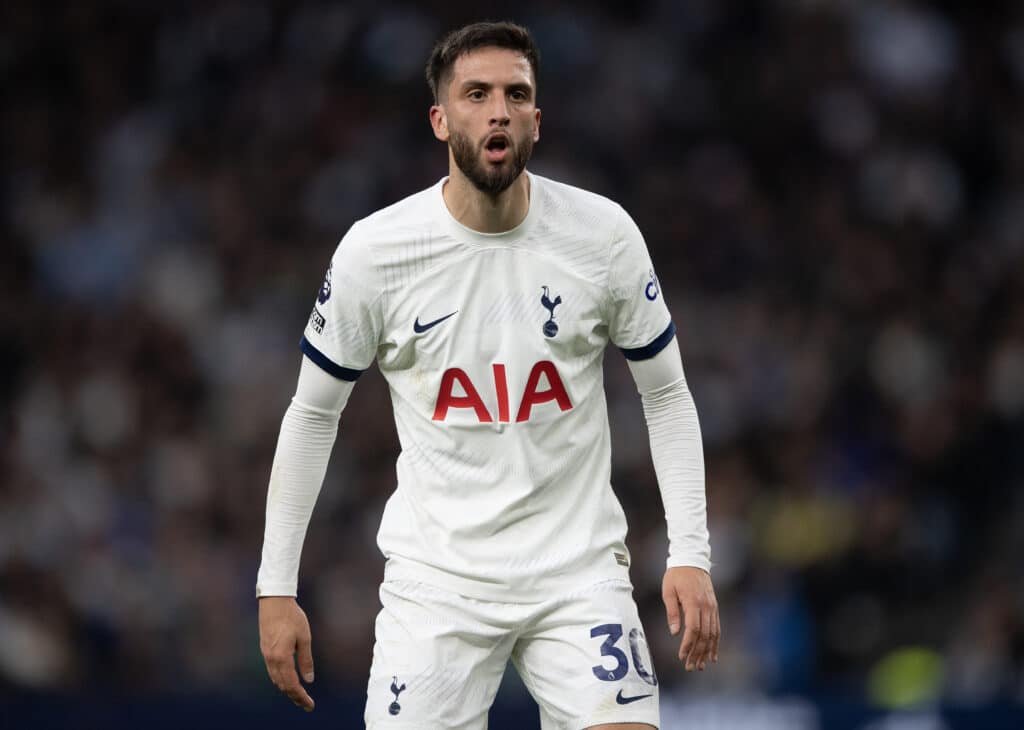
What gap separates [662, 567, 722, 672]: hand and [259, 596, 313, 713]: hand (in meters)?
0.94

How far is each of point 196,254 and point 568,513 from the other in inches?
253

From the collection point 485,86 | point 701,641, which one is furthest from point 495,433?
point 485,86

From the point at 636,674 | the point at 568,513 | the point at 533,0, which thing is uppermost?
the point at 533,0

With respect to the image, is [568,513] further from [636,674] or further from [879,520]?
[879,520]

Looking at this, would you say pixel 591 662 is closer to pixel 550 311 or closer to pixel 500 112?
pixel 550 311

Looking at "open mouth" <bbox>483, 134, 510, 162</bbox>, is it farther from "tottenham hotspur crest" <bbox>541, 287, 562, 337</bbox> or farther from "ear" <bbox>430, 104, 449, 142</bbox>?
"tottenham hotspur crest" <bbox>541, 287, 562, 337</bbox>

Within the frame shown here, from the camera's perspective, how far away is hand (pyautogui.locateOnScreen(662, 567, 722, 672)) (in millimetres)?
4086

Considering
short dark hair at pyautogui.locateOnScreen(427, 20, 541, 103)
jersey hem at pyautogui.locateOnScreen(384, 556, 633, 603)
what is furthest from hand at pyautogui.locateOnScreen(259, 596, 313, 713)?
short dark hair at pyautogui.locateOnScreen(427, 20, 541, 103)

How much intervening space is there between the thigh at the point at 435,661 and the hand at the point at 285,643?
203mm

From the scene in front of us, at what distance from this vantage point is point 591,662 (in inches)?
160

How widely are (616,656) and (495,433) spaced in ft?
2.10

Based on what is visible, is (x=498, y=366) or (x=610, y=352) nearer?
(x=498, y=366)

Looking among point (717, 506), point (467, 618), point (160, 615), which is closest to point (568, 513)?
point (467, 618)

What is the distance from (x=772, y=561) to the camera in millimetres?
8500
